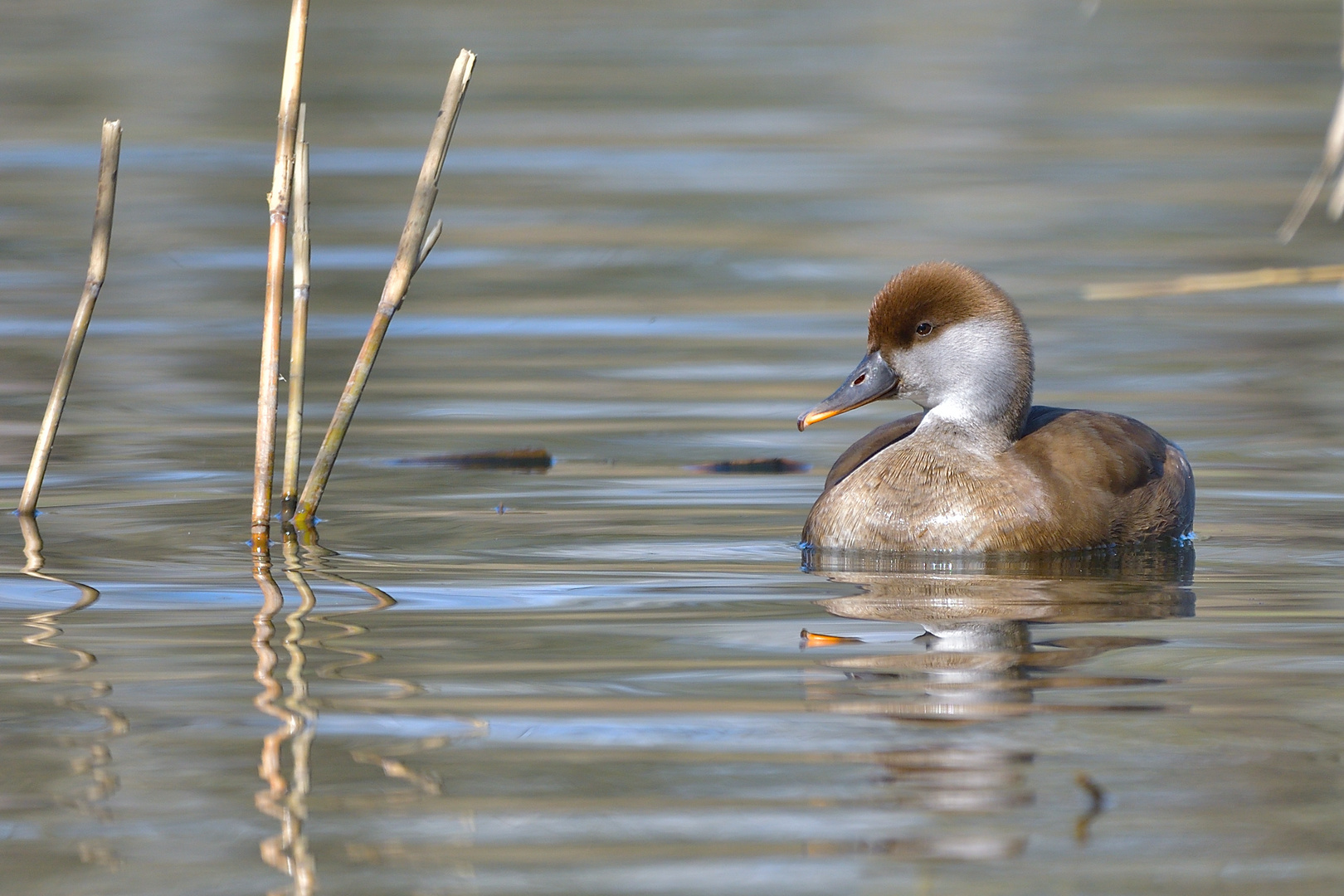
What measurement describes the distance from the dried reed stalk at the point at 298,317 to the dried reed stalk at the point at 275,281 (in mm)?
57

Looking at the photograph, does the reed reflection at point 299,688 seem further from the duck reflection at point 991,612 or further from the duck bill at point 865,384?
the duck bill at point 865,384

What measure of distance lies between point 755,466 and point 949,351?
1.25 metres

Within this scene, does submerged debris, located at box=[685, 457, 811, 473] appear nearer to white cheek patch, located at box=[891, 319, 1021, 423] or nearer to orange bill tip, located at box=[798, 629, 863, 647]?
white cheek patch, located at box=[891, 319, 1021, 423]

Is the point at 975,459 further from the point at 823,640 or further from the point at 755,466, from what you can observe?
the point at 823,640

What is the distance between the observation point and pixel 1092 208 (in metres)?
14.3

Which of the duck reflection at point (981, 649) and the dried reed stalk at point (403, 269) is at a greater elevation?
the dried reed stalk at point (403, 269)

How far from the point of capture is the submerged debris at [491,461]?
8.02m

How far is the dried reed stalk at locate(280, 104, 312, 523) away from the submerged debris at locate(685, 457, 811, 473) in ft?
4.95

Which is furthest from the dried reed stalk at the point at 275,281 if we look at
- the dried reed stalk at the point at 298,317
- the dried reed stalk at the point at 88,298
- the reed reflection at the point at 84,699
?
the reed reflection at the point at 84,699

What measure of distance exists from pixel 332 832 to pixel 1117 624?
8.00 feet

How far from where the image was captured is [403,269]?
672 cm

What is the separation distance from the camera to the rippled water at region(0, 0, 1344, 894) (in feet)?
13.3

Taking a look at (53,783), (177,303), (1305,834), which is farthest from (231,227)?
(1305,834)

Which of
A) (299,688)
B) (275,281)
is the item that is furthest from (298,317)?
(299,688)
